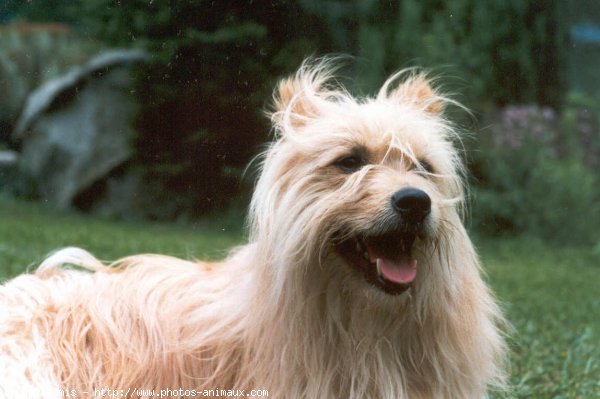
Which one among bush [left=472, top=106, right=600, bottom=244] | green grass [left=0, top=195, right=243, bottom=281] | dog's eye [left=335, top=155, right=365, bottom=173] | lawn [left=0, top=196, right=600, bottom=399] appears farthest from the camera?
bush [left=472, top=106, right=600, bottom=244]

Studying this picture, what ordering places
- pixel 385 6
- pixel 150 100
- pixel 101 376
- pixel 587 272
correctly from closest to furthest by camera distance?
pixel 101 376 < pixel 587 272 < pixel 150 100 < pixel 385 6

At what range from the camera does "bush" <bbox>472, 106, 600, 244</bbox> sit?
487 inches

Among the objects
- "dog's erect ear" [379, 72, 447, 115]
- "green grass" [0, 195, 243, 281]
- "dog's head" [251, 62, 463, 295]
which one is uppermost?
"dog's erect ear" [379, 72, 447, 115]

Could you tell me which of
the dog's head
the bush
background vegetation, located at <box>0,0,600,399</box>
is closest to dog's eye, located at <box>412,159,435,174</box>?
the dog's head

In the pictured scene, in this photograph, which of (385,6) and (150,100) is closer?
(150,100)

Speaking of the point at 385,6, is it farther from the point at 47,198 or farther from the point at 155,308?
the point at 155,308

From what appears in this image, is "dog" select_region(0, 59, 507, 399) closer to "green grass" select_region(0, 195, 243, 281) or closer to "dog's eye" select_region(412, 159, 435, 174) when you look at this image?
"dog's eye" select_region(412, 159, 435, 174)

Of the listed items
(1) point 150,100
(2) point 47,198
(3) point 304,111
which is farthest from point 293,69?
(3) point 304,111

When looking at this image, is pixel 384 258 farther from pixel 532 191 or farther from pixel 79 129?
pixel 79 129

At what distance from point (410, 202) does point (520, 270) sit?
22.5ft

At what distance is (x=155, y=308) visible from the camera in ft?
12.7

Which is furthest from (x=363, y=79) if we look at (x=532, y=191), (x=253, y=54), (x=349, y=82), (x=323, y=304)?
(x=323, y=304)

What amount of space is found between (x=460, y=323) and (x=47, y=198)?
34.8ft

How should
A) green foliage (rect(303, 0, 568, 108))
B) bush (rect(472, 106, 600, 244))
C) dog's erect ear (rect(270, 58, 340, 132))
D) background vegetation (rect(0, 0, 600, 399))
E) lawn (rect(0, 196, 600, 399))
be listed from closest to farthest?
dog's erect ear (rect(270, 58, 340, 132)), lawn (rect(0, 196, 600, 399)), background vegetation (rect(0, 0, 600, 399)), bush (rect(472, 106, 600, 244)), green foliage (rect(303, 0, 568, 108))
